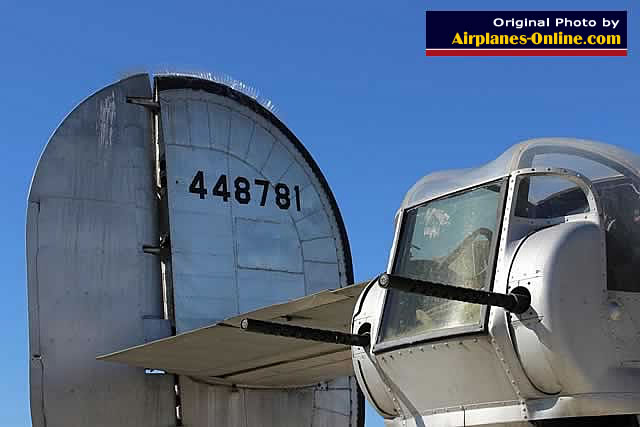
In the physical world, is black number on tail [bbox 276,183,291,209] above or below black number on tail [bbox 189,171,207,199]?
below

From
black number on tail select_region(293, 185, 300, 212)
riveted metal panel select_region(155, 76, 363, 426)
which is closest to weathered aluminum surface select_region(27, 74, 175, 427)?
riveted metal panel select_region(155, 76, 363, 426)

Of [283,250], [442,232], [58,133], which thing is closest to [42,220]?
[58,133]

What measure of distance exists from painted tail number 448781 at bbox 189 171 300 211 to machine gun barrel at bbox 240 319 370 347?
20.4 ft

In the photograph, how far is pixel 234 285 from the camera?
1238cm

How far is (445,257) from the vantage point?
6289 millimetres

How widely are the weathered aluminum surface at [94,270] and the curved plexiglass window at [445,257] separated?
5555 millimetres

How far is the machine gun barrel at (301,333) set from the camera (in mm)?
5895

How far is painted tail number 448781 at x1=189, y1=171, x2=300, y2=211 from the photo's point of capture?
1248 centimetres

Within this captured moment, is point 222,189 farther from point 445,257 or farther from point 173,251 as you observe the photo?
point 445,257

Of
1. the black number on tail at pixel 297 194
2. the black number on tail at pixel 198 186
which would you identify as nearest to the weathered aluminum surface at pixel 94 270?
the black number on tail at pixel 198 186

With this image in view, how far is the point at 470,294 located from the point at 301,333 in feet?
4.12

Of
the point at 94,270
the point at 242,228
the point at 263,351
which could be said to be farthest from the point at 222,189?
the point at 263,351

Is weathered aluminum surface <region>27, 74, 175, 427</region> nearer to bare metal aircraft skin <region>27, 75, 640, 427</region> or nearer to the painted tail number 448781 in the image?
bare metal aircraft skin <region>27, 75, 640, 427</region>

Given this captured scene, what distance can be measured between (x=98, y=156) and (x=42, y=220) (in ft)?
3.48
